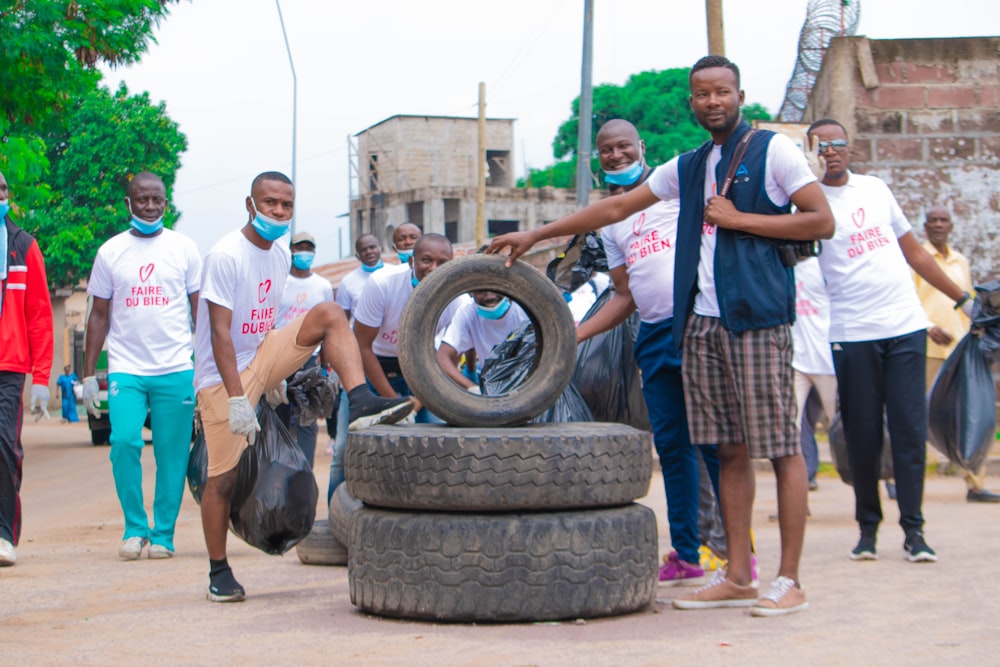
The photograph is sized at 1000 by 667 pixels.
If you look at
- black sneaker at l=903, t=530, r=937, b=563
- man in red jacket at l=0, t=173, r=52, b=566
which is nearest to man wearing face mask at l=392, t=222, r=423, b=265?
man in red jacket at l=0, t=173, r=52, b=566

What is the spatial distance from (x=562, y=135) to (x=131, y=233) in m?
61.2

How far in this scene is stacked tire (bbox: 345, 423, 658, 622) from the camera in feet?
14.8

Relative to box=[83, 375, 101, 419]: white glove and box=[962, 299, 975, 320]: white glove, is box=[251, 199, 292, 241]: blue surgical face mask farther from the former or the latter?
box=[962, 299, 975, 320]: white glove

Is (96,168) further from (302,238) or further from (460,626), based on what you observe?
(460,626)

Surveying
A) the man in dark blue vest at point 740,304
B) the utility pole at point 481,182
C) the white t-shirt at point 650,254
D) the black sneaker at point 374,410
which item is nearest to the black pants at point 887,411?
the white t-shirt at point 650,254

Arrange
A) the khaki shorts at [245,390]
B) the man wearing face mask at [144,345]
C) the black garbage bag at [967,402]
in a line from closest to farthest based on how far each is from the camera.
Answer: the khaki shorts at [245,390] → the man wearing face mask at [144,345] → the black garbage bag at [967,402]

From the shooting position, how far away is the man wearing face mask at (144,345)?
723 cm

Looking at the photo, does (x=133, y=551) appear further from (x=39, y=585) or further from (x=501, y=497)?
(x=501, y=497)

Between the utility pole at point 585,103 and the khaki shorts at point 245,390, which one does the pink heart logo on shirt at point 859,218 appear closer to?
the khaki shorts at point 245,390

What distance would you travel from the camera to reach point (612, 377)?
20.6ft

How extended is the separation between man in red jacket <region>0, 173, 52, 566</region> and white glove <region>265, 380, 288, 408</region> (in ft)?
5.61

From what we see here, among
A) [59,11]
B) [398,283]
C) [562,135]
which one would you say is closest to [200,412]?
[398,283]

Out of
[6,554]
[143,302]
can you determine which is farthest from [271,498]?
[143,302]

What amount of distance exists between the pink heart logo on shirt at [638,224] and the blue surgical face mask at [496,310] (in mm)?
1336
